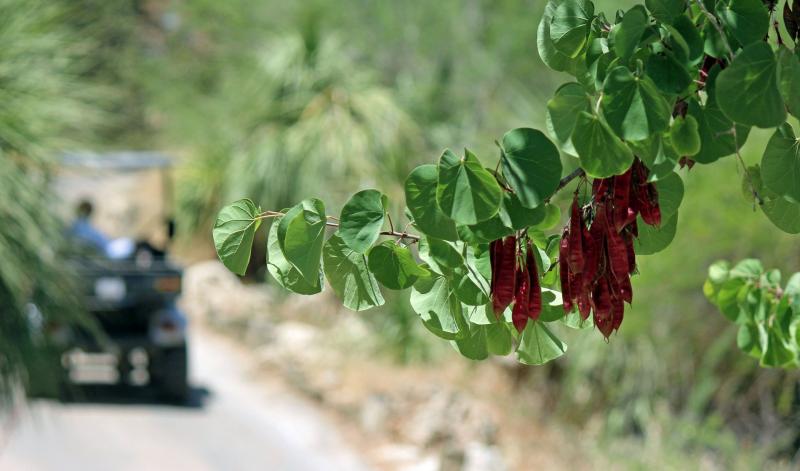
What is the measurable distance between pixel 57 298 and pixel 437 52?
1198 centimetres

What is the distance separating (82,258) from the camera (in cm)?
559

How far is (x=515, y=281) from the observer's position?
60.2 inches

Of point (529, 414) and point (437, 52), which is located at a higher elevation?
point (437, 52)

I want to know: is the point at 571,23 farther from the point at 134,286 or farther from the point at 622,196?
the point at 134,286

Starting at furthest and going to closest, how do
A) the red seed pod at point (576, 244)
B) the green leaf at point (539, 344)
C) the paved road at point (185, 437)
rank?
the paved road at point (185, 437)
the green leaf at point (539, 344)
the red seed pod at point (576, 244)

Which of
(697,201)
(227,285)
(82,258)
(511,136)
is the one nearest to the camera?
(511,136)

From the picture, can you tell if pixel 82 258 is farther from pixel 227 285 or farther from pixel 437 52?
pixel 437 52

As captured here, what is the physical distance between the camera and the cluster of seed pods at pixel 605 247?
1.48 meters

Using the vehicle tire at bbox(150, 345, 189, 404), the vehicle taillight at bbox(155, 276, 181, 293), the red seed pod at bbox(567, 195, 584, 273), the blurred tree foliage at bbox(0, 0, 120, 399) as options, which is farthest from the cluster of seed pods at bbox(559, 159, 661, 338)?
the vehicle tire at bbox(150, 345, 189, 404)

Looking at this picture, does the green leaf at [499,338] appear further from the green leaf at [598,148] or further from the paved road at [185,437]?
the paved road at [185,437]

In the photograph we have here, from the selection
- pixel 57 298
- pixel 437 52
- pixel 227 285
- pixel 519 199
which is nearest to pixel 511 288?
pixel 519 199

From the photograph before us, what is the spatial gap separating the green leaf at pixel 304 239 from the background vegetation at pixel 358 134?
3.40 metres

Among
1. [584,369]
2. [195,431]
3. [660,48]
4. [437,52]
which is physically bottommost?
[195,431]

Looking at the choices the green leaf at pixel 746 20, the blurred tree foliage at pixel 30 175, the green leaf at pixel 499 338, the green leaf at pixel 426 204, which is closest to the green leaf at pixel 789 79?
the green leaf at pixel 746 20
